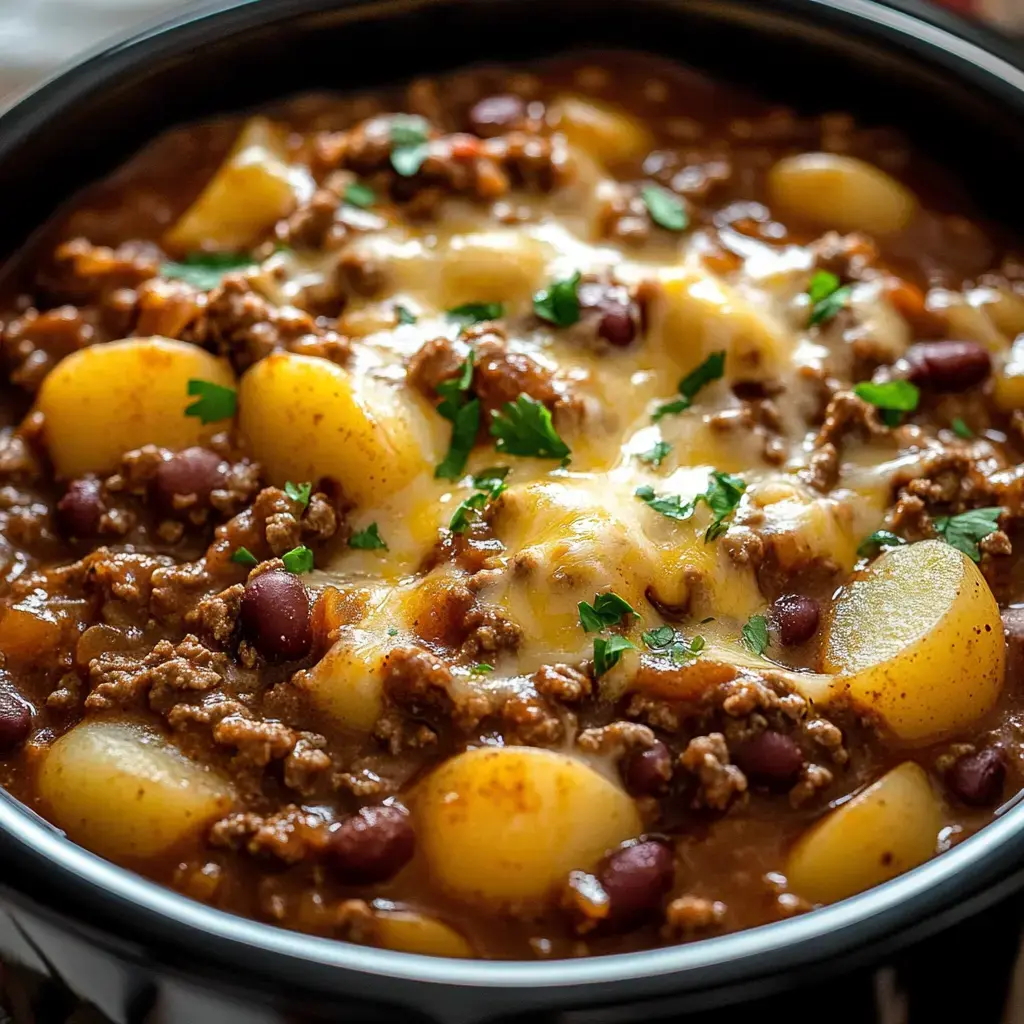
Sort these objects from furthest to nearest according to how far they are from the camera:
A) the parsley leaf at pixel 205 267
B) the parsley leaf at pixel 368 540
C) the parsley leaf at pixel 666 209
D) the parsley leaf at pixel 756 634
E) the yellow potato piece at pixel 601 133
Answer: the yellow potato piece at pixel 601 133, the parsley leaf at pixel 666 209, the parsley leaf at pixel 205 267, the parsley leaf at pixel 368 540, the parsley leaf at pixel 756 634

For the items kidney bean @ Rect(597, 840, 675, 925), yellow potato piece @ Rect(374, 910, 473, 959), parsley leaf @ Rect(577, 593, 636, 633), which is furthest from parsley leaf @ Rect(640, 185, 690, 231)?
yellow potato piece @ Rect(374, 910, 473, 959)

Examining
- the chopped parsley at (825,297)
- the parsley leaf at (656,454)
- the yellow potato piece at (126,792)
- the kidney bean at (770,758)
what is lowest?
the yellow potato piece at (126,792)

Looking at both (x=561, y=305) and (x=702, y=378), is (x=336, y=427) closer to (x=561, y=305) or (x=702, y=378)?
(x=561, y=305)

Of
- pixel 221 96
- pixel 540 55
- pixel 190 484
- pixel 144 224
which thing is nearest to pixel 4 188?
pixel 144 224

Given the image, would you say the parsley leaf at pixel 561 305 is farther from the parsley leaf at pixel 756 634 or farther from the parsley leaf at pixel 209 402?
the parsley leaf at pixel 756 634

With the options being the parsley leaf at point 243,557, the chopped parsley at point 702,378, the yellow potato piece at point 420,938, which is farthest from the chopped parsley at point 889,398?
the yellow potato piece at point 420,938

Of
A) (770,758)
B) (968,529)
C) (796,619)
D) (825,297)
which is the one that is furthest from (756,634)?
(825,297)

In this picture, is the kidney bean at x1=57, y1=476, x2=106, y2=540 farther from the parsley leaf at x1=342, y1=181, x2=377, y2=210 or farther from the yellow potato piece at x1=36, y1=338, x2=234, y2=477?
the parsley leaf at x1=342, y1=181, x2=377, y2=210
